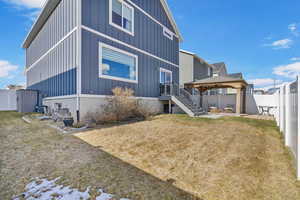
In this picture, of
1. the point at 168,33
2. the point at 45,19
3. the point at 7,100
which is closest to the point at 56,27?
the point at 45,19

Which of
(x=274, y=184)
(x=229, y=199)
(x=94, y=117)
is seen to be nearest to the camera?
(x=229, y=199)

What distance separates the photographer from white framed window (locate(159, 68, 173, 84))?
35.3 ft

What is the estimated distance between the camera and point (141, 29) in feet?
29.7

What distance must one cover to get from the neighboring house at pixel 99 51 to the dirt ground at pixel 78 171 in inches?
116

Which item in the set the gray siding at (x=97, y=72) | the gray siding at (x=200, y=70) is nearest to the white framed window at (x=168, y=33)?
the gray siding at (x=97, y=72)

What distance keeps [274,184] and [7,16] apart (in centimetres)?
1540

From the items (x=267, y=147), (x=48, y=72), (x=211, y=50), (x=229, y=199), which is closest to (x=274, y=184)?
(x=229, y=199)

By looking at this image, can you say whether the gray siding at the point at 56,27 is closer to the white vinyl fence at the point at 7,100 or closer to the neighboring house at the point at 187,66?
the white vinyl fence at the point at 7,100

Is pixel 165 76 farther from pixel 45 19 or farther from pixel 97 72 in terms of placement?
pixel 45 19

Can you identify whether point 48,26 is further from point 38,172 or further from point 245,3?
point 245,3

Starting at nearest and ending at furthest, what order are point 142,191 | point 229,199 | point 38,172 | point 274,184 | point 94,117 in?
point 229,199, point 142,191, point 274,184, point 38,172, point 94,117

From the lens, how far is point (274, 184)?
1959 mm

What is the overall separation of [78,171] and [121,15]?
8306 mm

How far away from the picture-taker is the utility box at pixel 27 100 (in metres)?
9.57
